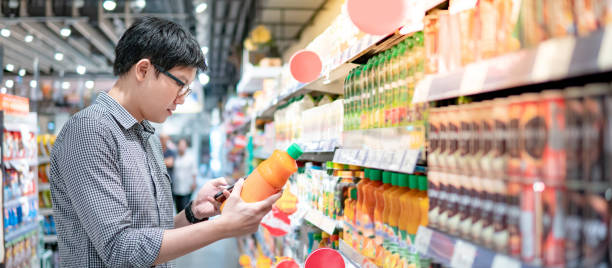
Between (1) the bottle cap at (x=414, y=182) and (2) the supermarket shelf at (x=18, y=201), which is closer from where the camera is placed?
(1) the bottle cap at (x=414, y=182)

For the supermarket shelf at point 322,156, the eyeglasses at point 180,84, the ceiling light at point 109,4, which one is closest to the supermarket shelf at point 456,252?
the eyeglasses at point 180,84

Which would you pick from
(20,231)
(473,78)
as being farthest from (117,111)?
(20,231)

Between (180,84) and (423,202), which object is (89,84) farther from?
(423,202)

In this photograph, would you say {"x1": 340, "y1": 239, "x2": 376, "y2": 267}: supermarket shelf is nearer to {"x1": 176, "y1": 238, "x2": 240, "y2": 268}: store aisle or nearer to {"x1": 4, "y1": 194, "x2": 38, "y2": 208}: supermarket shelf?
{"x1": 4, "y1": 194, "x2": 38, "y2": 208}: supermarket shelf

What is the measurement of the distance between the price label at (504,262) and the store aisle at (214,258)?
6136 mm

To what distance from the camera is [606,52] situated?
0.69m

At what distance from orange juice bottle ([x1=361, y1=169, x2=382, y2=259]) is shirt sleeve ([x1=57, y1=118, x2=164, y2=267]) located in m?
0.70

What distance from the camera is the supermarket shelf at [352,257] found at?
5.81ft

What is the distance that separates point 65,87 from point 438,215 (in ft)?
37.9

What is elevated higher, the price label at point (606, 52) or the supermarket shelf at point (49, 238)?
the price label at point (606, 52)

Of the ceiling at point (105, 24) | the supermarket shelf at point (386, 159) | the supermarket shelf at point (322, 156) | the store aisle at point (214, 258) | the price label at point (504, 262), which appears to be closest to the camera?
the price label at point (504, 262)

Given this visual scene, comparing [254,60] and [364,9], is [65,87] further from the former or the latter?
[364,9]

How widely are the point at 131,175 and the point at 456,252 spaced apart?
3.68 ft

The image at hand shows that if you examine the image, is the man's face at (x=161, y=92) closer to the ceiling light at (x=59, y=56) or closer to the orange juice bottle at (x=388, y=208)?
the orange juice bottle at (x=388, y=208)
